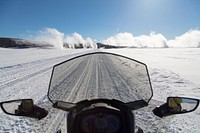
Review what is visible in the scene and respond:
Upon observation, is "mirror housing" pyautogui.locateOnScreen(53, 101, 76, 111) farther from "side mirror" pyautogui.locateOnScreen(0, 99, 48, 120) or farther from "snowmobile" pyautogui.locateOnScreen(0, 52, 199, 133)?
"side mirror" pyautogui.locateOnScreen(0, 99, 48, 120)

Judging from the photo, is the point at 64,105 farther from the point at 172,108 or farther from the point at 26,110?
the point at 172,108

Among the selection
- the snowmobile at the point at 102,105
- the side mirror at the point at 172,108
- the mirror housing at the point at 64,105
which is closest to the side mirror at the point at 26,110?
the snowmobile at the point at 102,105

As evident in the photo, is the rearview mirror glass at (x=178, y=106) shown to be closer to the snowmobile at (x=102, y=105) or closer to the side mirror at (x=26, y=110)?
the snowmobile at (x=102, y=105)

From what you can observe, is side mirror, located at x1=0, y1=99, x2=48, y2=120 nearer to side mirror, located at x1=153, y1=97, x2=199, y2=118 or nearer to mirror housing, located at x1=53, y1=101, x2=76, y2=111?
mirror housing, located at x1=53, y1=101, x2=76, y2=111

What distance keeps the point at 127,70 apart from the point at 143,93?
381 millimetres

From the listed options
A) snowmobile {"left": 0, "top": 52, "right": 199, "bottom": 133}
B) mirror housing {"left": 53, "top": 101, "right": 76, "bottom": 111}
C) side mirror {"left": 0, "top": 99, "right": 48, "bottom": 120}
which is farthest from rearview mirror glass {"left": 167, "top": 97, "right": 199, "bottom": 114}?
side mirror {"left": 0, "top": 99, "right": 48, "bottom": 120}

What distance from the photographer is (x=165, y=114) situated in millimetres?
1731

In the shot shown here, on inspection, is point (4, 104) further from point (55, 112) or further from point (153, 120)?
point (153, 120)

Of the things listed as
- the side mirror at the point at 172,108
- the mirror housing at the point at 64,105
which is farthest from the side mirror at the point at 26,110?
the side mirror at the point at 172,108

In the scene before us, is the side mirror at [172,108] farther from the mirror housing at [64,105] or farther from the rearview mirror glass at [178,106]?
the mirror housing at [64,105]

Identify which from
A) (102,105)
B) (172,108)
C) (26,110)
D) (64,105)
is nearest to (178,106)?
(172,108)

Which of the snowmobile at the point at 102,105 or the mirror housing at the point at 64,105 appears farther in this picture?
the mirror housing at the point at 64,105

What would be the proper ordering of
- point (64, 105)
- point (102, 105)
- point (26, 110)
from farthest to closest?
point (64, 105), point (26, 110), point (102, 105)

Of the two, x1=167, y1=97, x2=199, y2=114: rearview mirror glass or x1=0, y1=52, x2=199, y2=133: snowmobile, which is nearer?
x1=0, y1=52, x2=199, y2=133: snowmobile
